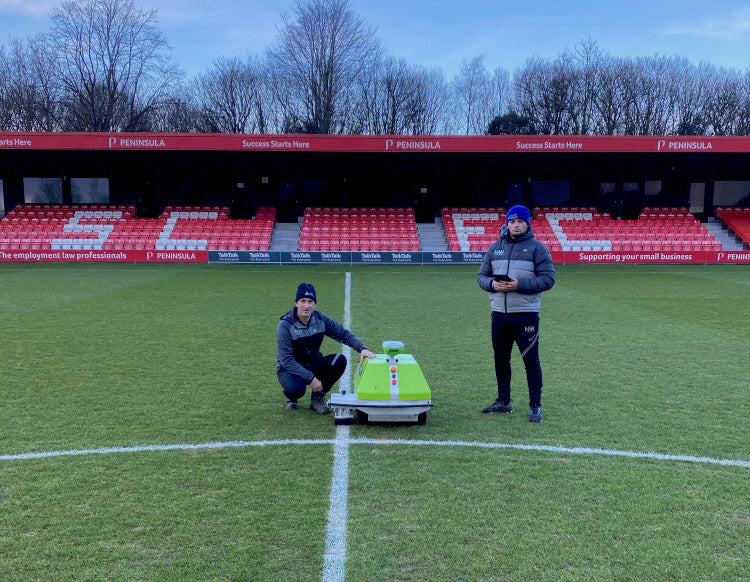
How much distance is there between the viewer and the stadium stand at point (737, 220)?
94.9 ft

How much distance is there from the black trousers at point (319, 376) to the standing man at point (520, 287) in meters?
1.58

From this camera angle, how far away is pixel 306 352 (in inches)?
218

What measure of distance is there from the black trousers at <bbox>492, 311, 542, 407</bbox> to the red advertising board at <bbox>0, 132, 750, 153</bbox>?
22772mm

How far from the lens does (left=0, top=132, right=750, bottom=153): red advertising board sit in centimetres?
2653

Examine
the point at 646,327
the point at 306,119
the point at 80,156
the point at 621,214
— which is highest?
the point at 306,119

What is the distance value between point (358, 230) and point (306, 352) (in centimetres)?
2393

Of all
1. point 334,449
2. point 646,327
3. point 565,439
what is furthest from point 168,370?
point 646,327

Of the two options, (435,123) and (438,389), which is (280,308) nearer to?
→ (438,389)

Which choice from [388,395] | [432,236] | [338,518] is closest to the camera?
[338,518]

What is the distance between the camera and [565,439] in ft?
15.6

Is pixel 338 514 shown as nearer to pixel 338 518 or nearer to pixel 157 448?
pixel 338 518

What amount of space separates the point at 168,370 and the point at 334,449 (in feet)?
11.3

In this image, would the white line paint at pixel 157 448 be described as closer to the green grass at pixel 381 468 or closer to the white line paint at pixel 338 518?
the green grass at pixel 381 468

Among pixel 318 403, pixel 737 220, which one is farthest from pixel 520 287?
pixel 737 220
